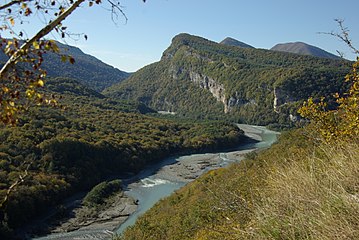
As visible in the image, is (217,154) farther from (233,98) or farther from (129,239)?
(233,98)

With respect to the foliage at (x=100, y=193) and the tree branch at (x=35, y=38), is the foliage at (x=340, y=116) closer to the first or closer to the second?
the tree branch at (x=35, y=38)

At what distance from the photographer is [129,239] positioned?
20812mm

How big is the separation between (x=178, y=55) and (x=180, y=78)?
13905 mm

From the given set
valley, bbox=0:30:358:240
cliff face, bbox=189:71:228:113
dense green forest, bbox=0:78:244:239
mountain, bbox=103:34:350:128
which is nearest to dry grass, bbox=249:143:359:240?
valley, bbox=0:30:358:240

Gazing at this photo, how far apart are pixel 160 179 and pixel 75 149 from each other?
1134cm

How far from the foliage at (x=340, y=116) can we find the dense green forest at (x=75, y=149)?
11663 mm

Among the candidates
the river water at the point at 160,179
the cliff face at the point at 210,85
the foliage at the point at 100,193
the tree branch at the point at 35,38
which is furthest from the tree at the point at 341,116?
the cliff face at the point at 210,85

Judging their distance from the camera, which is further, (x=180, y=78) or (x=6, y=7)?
(x=180, y=78)

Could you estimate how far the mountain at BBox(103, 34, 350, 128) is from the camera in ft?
363

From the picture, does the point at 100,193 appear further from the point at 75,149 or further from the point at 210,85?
the point at 210,85

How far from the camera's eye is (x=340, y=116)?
28.9 ft

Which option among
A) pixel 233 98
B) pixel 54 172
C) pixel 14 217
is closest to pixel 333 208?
pixel 14 217

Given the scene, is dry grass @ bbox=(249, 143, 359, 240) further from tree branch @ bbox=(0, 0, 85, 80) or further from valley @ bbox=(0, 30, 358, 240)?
tree branch @ bbox=(0, 0, 85, 80)

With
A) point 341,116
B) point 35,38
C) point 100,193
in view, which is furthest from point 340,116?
point 100,193
